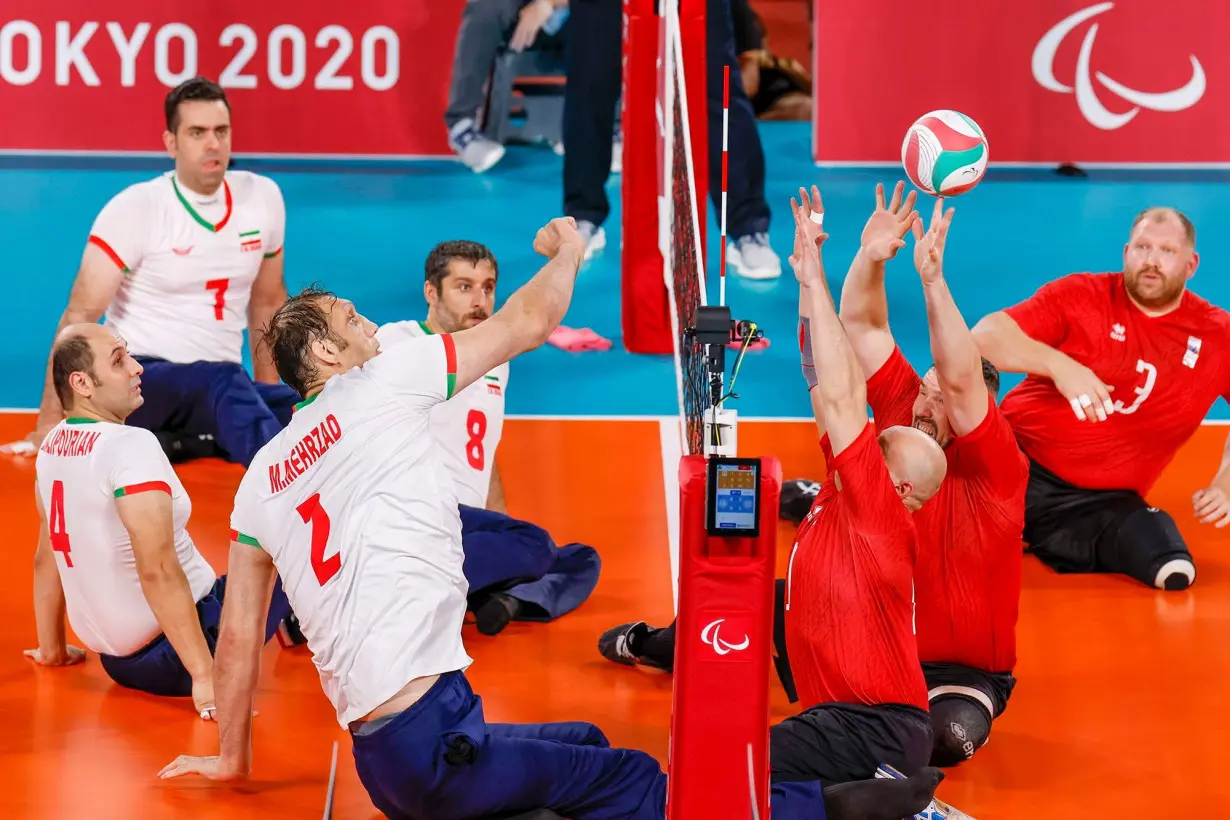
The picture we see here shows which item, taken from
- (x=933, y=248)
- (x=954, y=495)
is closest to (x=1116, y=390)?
(x=954, y=495)

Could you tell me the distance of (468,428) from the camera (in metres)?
7.17

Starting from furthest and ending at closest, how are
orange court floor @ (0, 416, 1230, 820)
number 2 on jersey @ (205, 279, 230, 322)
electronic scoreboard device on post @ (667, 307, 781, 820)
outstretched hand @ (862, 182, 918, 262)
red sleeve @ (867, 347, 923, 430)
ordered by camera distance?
number 2 on jersey @ (205, 279, 230, 322) → red sleeve @ (867, 347, 923, 430) → orange court floor @ (0, 416, 1230, 820) → outstretched hand @ (862, 182, 918, 262) → electronic scoreboard device on post @ (667, 307, 781, 820)

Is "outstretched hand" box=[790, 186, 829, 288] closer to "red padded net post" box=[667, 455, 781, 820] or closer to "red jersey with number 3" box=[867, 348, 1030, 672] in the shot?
"red padded net post" box=[667, 455, 781, 820]

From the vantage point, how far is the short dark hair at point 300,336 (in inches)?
208

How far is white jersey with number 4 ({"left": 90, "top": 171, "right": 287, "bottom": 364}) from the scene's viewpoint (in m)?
8.75

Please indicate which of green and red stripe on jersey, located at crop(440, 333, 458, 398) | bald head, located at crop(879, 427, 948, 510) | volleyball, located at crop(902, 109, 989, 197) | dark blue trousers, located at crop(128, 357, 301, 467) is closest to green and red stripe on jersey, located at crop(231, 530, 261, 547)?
green and red stripe on jersey, located at crop(440, 333, 458, 398)

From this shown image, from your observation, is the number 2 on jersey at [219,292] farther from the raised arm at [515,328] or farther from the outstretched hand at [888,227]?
the outstretched hand at [888,227]

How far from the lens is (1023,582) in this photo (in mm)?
7684

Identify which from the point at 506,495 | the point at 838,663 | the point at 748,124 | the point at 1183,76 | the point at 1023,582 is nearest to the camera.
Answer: the point at 838,663

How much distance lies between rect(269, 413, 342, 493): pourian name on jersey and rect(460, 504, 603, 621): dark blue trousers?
1.82 metres

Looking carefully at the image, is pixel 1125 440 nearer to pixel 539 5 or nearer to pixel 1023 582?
pixel 1023 582

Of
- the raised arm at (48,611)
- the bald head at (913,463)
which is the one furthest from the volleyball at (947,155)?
the raised arm at (48,611)

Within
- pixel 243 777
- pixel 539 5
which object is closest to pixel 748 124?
pixel 539 5

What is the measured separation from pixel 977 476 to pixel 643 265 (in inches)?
186
